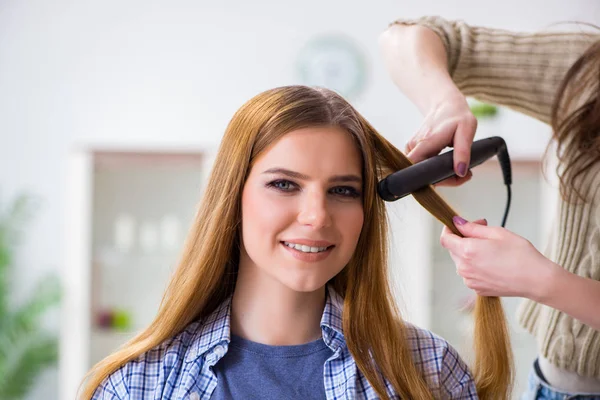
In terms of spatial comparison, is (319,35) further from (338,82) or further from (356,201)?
(356,201)

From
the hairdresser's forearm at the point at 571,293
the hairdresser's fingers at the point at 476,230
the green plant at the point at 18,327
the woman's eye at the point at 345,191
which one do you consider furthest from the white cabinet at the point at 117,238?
the hairdresser's forearm at the point at 571,293

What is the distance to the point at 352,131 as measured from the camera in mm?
1271

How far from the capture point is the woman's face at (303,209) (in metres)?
1.18

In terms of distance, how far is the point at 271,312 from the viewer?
130cm

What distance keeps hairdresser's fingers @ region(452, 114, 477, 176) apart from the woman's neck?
370 millimetres

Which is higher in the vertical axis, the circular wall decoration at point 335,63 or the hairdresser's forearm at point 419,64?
the hairdresser's forearm at point 419,64

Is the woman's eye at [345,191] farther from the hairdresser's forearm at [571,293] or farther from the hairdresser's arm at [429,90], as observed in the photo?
the hairdresser's forearm at [571,293]

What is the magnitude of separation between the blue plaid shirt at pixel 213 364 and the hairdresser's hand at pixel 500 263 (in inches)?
8.7

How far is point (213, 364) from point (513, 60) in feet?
2.59

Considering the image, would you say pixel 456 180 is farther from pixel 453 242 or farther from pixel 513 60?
pixel 513 60

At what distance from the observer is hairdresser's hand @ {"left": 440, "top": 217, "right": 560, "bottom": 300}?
3.50 ft

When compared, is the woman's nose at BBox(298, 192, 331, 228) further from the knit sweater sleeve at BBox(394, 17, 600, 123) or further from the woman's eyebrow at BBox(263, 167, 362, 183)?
the knit sweater sleeve at BBox(394, 17, 600, 123)

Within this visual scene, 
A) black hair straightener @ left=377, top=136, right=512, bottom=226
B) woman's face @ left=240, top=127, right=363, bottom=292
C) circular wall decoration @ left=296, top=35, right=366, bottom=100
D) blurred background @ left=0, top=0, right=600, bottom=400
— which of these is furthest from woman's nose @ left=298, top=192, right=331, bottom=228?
circular wall decoration @ left=296, top=35, right=366, bottom=100

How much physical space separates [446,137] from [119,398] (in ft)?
2.34
